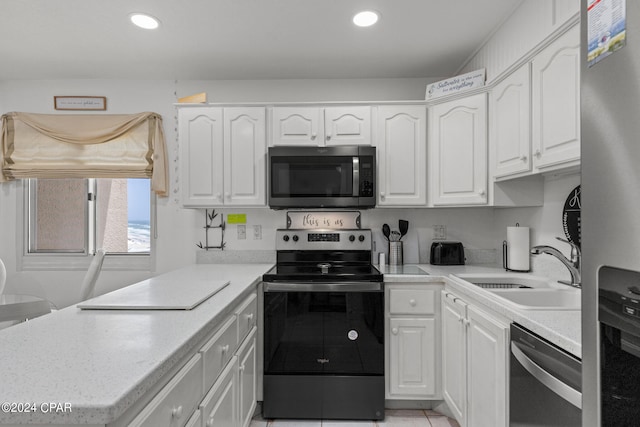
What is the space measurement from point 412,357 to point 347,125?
1.65 meters

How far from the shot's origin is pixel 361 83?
2.78m

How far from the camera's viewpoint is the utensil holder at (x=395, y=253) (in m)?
2.56

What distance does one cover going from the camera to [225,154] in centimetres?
247

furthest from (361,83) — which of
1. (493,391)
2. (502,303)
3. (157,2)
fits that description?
(493,391)

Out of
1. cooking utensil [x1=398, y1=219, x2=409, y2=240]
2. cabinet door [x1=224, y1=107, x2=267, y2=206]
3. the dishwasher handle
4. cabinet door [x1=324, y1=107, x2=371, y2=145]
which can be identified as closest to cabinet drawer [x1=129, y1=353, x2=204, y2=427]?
the dishwasher handle

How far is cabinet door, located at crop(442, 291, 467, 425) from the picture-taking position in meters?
1.78

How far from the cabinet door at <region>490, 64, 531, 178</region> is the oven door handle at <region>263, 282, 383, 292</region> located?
1.04 m

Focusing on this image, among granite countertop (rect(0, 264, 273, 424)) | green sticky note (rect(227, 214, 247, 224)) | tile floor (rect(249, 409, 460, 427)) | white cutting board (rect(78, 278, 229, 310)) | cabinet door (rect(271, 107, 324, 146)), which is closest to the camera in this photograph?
granite countertop (rect(0, 264, 273, 424))

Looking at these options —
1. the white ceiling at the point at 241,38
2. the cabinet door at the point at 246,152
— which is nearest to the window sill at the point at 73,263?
the cabinet door at the point at 246,152

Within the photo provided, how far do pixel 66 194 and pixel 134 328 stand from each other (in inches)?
96.1

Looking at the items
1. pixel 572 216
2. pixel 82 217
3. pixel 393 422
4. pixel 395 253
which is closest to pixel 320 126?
pixel 395 253

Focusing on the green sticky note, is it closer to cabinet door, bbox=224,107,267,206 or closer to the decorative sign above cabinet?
cabinet door, bbox=224,107,267,206

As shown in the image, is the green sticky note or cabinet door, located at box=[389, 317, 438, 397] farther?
the green sticky note

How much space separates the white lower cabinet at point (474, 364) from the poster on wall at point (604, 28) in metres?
1.10
